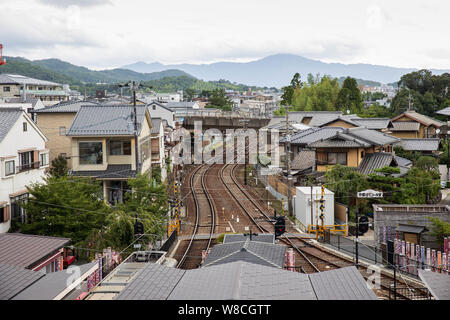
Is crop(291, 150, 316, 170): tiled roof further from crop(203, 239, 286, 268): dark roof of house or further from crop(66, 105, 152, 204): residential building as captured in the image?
crop(203, 239, 286, 268): dark roof of house

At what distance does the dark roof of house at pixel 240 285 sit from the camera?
5410 millimetres

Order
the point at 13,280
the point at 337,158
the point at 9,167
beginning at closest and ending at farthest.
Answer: the point at 13,280 → the point at 9,167 → the point at 337,158

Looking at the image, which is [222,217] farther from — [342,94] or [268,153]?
[342,94]

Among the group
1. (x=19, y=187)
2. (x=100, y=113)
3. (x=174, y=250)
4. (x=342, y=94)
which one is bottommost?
(x=174, y=250)

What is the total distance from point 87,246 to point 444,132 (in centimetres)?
4015

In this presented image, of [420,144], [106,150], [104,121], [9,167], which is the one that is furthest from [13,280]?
[420,144]

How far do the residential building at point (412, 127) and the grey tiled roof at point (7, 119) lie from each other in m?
34.5

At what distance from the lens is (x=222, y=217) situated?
24094mm

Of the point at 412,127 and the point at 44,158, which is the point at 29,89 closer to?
the point at 44,158

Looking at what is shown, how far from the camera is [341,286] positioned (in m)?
6.14

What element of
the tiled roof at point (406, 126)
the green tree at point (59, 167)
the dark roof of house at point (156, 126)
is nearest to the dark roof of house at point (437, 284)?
the green tree at point (59, 167)

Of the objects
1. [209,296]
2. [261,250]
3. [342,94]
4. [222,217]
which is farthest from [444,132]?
[209,296]

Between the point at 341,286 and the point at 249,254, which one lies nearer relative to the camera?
the point at 341,286

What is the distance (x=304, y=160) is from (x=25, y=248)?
69.2 feet
